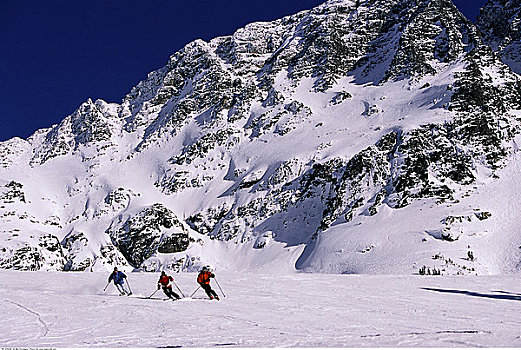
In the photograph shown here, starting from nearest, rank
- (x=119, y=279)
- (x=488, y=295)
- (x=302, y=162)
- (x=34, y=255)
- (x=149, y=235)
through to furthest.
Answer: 1. (x=488, y=295)
2. (x=119, y=279)
3. (x=34, y=255)
4. (x=149, y=235)
5. (x=302, y=162)

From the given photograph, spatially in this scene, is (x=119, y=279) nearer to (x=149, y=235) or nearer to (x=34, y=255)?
(x=149, y=235)

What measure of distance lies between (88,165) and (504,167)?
8474 cm

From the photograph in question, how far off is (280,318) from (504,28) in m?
115

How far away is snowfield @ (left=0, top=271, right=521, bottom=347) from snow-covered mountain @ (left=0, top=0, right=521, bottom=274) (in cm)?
1709

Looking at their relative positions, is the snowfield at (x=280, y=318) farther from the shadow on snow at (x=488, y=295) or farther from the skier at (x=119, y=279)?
the skier at (x=119, y=279)

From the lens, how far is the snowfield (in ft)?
24.4

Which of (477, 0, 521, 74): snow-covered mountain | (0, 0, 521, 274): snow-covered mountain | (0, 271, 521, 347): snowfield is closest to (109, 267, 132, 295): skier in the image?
(0, 271, 521, 347): snowfield

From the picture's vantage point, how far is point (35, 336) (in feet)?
27.8

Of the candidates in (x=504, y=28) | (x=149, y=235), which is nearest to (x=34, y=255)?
(x=149, y=235)

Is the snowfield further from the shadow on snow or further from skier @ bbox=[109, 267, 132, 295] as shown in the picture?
skier @ bbox=[109, 267, 132, 295]

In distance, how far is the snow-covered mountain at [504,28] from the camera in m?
85.2

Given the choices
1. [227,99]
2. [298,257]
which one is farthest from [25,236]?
[227,99]

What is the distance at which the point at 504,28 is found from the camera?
97.6 m

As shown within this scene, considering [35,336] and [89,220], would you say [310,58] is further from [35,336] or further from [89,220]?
[35,336]
